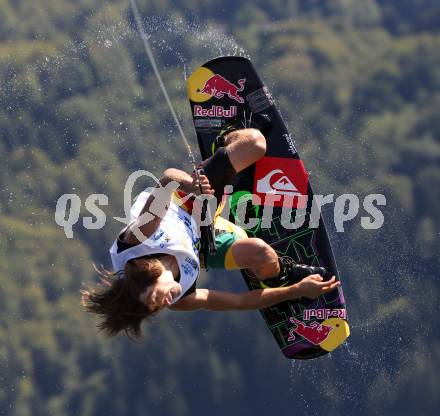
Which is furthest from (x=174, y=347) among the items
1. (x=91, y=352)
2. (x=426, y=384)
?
(x=426, y=384)

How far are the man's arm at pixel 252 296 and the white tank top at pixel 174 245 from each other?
0.32 m

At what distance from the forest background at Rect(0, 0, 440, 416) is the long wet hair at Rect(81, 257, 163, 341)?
65.8ft

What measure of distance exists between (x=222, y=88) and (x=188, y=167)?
19.1 metres

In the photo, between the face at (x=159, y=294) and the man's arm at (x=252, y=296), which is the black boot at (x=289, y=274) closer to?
the man's arm at (x=252, y=296)

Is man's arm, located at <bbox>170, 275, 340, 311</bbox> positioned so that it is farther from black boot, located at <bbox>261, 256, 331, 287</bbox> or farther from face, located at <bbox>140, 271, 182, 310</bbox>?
face, located at <bbox>140, 271, 182, 310</bbox>

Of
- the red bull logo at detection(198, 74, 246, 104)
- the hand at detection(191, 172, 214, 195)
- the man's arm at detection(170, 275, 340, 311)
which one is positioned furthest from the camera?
the red bull logo at detection(198, 74, 246, 104)

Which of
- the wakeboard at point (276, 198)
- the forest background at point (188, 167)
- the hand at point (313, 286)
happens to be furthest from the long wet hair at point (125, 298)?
the forest background at point (188, 167)

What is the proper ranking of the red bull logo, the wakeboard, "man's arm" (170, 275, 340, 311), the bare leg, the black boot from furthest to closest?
the red bull logo
the wakeboard
the black boot
the bare leg
"man's arm" (170, 275, 340, 311)

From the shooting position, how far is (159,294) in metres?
6.68

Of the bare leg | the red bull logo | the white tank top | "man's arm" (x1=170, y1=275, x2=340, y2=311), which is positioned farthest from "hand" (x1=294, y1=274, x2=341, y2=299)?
the red bull logo

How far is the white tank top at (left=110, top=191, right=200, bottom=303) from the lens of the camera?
719cm

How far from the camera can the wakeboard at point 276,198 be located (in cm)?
930

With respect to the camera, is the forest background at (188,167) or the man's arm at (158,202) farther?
the forest background at (188,167)

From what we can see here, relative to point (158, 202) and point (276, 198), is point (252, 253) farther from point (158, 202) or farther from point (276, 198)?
point (276, 198)
